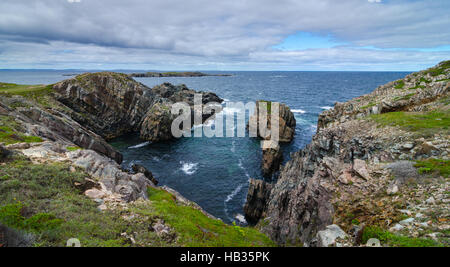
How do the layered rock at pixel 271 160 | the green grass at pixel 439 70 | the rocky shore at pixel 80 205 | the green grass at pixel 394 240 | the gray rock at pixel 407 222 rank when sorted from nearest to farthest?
the green grass at pixel 394 240
the gray rock at pixel 407 222
the rocky shore at pixel 80 205
the green grass at pixel 439 70
the layered rock at pixel 271 160

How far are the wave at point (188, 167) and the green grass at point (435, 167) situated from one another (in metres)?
39.0

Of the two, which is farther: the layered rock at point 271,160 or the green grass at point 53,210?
the layered rock at point 271,160

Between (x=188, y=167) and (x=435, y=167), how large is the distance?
42383mm

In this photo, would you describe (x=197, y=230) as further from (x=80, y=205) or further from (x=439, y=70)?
(x=439, y=70)

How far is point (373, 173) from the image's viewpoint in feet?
46.2

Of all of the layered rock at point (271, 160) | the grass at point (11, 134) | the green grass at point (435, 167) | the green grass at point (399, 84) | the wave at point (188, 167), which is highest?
the green grass at point (399, 84)


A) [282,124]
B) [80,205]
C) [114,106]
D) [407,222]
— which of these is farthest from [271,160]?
[114,106]

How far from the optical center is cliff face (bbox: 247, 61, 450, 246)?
37.6 ft

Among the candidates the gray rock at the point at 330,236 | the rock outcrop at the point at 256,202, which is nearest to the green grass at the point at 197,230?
the gray rock at the point at 330,236

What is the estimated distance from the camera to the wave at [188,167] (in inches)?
1856

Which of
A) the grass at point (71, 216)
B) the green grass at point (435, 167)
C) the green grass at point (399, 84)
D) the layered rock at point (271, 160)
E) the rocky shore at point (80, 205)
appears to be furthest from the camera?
the layered rock at point (271, 160)

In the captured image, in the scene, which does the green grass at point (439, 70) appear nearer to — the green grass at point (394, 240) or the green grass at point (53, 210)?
the green grass at point (394, 240)
